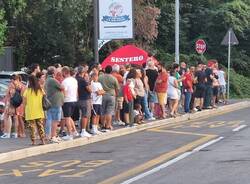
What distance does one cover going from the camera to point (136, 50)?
895 inches

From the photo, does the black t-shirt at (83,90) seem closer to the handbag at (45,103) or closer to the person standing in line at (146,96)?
the handbag at (45,103)

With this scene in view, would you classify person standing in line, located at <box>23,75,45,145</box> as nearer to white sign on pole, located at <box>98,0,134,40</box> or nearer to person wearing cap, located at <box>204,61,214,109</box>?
white sign on pole, located at <box>98,0,134,40</box>

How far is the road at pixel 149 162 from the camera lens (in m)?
11.1

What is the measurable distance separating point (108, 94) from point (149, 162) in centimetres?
577

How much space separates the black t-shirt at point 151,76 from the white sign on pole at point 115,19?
1348 millimetres

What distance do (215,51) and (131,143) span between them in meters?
25.3

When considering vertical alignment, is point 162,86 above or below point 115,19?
below

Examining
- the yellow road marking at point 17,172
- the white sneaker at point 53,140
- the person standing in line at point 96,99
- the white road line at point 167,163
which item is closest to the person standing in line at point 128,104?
the person standing in line at point 96,99

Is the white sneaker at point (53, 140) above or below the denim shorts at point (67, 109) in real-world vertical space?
below

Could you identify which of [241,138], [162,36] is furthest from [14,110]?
[162,36]

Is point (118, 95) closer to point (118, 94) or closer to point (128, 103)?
point (118, 94)

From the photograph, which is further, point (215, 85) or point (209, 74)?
point (215, 85)

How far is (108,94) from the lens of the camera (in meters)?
18.6

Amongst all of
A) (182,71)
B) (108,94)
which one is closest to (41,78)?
(108,94)
